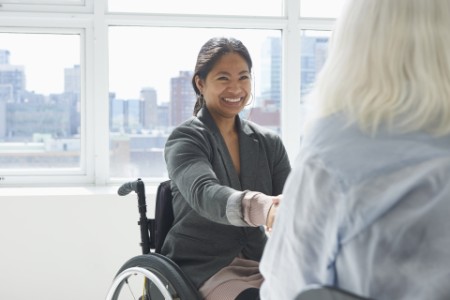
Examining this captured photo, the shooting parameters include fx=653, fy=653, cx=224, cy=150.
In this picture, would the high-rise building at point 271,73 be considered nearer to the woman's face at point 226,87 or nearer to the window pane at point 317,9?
the window pane at point 317,9

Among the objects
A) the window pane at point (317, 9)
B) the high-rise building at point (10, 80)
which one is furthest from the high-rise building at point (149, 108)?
the window pane at point (317, 9)

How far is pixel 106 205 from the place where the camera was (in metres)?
3.21

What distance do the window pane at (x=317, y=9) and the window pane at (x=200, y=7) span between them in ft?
0.52

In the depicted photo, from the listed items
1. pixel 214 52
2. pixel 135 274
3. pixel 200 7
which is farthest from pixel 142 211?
pixel 200 7

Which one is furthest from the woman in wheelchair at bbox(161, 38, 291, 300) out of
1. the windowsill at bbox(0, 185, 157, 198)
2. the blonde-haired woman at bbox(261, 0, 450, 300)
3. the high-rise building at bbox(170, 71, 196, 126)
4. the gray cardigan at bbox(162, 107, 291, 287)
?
the high-rise building at bbox(170, 71, 196, 126)

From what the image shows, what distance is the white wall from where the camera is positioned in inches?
125

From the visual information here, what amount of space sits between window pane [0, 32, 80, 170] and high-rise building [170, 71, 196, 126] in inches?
19.8

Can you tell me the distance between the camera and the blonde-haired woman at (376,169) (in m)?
0.88

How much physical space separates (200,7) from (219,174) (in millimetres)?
1834

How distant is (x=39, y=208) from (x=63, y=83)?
70 centimetres

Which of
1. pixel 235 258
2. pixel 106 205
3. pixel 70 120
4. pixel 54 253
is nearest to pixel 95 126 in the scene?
pixel 70 120

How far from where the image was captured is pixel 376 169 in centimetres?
90

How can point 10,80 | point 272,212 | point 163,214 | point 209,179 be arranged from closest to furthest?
point 272,212
point 209,179
point 163,214
point 10,80

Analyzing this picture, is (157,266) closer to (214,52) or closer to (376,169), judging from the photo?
(214,52)
